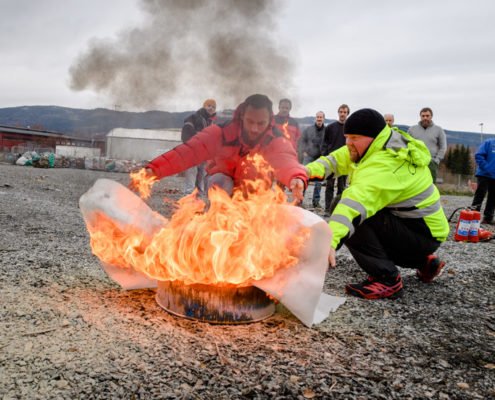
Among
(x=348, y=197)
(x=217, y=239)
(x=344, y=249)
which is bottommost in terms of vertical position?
(x=344, y=249)

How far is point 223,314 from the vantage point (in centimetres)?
312

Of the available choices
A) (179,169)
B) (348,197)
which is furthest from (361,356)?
(179,169)

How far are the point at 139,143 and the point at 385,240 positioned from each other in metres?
26.5

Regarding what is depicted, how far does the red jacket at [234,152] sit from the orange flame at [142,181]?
22 cm

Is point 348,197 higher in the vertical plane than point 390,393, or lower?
higher

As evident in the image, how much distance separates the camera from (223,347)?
279cm

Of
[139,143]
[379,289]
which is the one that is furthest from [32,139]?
[379,289]

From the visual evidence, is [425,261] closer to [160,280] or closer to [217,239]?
[217,239]

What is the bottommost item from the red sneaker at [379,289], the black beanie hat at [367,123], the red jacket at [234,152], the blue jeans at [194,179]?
the red sneaker at [379,289]

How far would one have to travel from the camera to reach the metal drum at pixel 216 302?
3102 mm

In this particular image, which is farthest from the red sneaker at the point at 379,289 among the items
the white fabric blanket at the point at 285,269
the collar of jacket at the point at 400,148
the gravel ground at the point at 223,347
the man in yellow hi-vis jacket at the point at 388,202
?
the collar of jacket at the point at 400,148

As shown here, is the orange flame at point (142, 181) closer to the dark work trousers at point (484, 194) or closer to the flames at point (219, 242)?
the flames at point (219, 242)

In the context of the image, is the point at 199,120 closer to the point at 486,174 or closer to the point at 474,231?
the point at 474,231

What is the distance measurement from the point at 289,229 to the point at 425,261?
197cm
